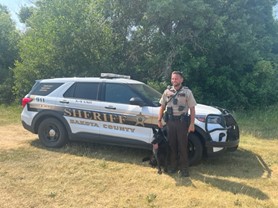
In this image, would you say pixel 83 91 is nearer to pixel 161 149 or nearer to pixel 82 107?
pixel 82 107

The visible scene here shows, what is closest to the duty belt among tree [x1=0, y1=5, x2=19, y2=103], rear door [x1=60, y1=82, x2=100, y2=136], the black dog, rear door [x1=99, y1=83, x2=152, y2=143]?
the black dog

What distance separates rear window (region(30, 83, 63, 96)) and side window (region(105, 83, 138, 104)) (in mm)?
1221

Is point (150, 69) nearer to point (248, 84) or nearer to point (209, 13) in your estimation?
point (209, 13)

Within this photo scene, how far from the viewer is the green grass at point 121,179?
478cm

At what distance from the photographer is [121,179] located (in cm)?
561

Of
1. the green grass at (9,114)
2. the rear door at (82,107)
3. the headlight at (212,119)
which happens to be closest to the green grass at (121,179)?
the rear door at (82,107)

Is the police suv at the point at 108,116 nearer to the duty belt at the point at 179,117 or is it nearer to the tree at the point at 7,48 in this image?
the duty belt at the point at 179,117

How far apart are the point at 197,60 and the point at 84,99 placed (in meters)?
6.96

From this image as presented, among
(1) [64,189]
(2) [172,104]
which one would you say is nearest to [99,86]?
(2) [172,104]

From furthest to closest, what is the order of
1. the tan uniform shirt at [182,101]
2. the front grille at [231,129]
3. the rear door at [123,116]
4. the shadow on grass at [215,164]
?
the rear door at [123,116]
the front grille at [231,129]
the tan uniform shirt at [182,101]
the shadow on grass at [215,164]

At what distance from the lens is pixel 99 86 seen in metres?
7.15

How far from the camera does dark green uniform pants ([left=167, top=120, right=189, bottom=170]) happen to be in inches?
228

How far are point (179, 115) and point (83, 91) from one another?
2.40 m

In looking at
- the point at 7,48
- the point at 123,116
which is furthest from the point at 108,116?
the point at 7,48
